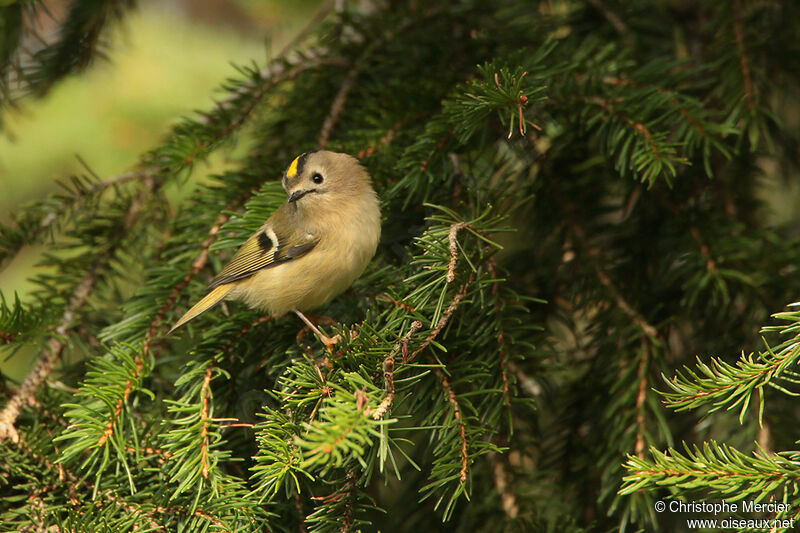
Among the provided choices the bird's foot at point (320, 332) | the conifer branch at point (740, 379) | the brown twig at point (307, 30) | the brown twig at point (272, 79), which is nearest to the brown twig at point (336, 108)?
the brown twig at point (272, 79)

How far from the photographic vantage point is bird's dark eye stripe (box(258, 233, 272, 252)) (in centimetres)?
177

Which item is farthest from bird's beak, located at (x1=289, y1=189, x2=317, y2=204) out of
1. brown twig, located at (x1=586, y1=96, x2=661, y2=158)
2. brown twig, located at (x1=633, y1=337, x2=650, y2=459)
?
brown twig, located at (x1=633, y1=337, x2=650, y2=459)

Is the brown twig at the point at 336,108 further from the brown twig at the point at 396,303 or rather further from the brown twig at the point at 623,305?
the brown twig at the point at 623,305

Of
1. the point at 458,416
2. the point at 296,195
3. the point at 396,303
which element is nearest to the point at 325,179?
the point at 296,195

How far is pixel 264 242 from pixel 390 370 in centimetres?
79

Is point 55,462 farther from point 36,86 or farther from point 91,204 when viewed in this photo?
point 36,86

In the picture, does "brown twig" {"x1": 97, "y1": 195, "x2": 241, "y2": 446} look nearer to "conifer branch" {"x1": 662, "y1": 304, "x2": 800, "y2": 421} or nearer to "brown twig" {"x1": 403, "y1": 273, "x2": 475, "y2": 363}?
"brown twig" {"x1": 403, "y1": 273, "x2": 475, "y2": 363}

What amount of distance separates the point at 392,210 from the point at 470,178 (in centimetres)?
22

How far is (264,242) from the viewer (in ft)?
5.94

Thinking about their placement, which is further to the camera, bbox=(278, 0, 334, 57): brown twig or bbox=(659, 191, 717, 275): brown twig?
bbox=(278, 0, 334, 57): brown twig

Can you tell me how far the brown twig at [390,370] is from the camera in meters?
1.08

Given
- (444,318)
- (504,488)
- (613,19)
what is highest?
(444,318)

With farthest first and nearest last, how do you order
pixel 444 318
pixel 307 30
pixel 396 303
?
pixel 307 30
pixel 396 303
pixel 444 318

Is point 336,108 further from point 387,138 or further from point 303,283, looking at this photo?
point 303,283
